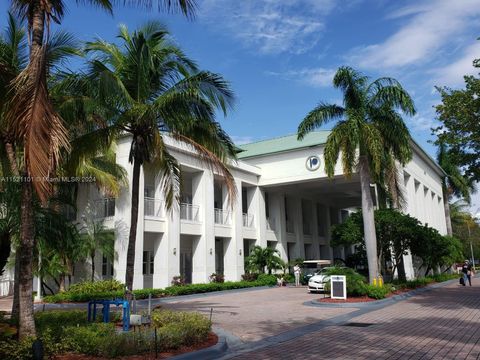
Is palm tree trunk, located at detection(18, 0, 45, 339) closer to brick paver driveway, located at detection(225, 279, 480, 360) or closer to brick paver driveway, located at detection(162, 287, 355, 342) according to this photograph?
brick paver driveway, located at detection(225, 279, 480, 360)

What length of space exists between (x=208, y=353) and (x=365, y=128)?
537 inches

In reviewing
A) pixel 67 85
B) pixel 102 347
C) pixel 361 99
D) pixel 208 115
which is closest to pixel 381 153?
pixel 361 99

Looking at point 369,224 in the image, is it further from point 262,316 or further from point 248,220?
point 248,220

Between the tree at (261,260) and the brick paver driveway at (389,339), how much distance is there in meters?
16.6

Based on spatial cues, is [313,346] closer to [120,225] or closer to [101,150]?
[101,150]

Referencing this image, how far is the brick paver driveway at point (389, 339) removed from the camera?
8.63 meters

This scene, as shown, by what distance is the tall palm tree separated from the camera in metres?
6.85

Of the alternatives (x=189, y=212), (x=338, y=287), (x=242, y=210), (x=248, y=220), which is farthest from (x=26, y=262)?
(x=242, y=210)

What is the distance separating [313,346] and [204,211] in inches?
745

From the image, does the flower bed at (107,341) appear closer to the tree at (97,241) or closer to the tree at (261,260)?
the tree at (97,241)

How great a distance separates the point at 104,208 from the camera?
23.9 meters

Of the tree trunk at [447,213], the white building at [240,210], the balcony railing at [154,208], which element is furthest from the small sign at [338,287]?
the tree trunk at [447,213]

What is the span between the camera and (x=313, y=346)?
961 centimetres

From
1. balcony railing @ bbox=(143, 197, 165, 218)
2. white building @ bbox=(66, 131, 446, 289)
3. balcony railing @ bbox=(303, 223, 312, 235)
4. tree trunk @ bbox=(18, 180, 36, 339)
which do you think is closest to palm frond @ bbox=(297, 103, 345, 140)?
white building @ bbox=(66, 131, 446, 289)
